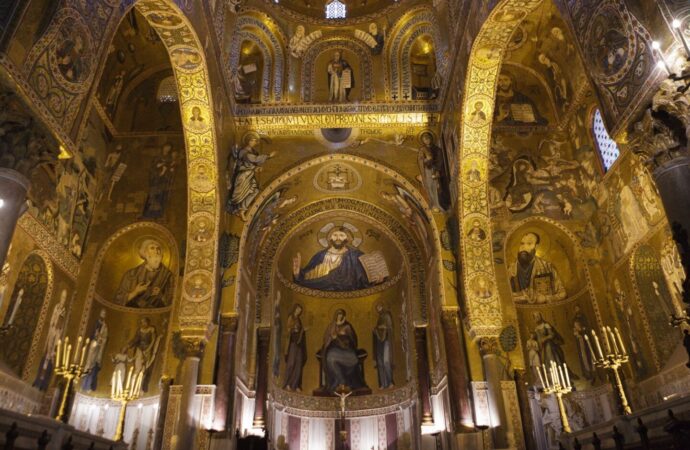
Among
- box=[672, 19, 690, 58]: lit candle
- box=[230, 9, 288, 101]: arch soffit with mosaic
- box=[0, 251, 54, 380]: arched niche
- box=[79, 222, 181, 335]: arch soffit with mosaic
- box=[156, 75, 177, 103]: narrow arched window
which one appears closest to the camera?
box=[672, 19, 690, 58]: lit candle

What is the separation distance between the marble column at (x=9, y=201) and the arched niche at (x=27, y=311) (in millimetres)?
6776

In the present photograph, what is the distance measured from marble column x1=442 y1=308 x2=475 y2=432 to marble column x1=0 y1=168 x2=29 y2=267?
9375 mm

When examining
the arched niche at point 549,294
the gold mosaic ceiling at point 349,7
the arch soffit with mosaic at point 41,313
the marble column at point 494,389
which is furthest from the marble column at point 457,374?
the arch soffit with mosaic at point 41,313

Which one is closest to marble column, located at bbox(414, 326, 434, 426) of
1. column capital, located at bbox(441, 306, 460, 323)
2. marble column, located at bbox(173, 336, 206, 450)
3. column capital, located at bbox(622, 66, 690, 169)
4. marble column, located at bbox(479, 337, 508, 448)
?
column capital, located at bbox(441, 306, 460, 323)

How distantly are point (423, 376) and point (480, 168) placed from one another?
583 cm

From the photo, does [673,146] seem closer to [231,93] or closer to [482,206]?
[482,206]

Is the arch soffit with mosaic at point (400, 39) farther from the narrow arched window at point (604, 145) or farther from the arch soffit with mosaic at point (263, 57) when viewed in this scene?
the narrow arched window at point (604, 145)

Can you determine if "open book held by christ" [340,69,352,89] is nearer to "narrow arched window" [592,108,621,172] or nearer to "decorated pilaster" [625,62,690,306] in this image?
"narrow arched window" [592,108,621,172]

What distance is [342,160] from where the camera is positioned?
553 inches

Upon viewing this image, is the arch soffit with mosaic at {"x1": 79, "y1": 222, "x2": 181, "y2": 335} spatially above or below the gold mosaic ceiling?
below

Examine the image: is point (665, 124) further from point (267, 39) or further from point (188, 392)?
point (267, 39)

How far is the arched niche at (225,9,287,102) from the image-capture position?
14.1 meters

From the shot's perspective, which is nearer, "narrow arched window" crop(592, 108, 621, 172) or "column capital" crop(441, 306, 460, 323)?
"column capital" crop(441, 306, 460, 323)

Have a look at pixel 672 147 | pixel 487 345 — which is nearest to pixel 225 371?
pixel 487 345
